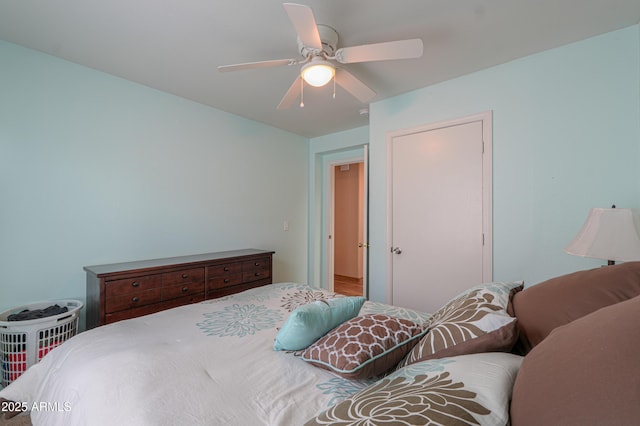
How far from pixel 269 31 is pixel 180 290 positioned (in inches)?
85.4

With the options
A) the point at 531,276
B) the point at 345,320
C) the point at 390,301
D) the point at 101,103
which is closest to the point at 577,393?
the point at 345,320

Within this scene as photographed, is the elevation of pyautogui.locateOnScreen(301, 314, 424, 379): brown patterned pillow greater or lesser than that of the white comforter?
greater

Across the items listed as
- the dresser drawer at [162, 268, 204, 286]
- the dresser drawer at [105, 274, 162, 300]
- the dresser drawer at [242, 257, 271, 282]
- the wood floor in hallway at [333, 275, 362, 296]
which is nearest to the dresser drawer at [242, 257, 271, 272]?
the dresser drawer at [242, 257, 271, 282]

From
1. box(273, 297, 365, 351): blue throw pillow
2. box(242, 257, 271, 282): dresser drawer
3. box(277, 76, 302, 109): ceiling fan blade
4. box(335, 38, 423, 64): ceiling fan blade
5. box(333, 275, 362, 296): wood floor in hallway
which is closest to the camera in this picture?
box(273, 297, 365, 351): blue throw pillow

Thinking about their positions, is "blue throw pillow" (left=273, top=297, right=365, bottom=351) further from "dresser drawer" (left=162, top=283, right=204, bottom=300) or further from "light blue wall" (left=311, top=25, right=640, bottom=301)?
"light blue wall" (left=311, top=25, right=640, bottom=301)

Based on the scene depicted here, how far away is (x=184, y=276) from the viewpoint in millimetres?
2451

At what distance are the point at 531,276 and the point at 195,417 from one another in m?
2.36

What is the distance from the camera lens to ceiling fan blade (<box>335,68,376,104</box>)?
184 cm

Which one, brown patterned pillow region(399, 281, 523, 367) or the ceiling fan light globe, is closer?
brown patterned pillow region(399, 281, 523, 367)

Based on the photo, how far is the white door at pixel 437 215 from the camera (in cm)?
235

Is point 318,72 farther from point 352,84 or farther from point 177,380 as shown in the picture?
point 177,380

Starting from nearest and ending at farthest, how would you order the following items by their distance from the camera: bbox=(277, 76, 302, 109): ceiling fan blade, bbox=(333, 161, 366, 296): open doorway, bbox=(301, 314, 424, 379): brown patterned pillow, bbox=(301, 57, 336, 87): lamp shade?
bbox=(301, 314, 424, 379): brown patterned pillow, bbox=(301, 57, 336, 87): lamp shade, bbox=(277, 76, 302, 109): ceiling fan blade, bbox=(333, 161, 366, 296): open doorway

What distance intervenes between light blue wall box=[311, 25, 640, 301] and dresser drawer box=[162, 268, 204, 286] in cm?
258

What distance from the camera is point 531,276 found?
6.85 ft
